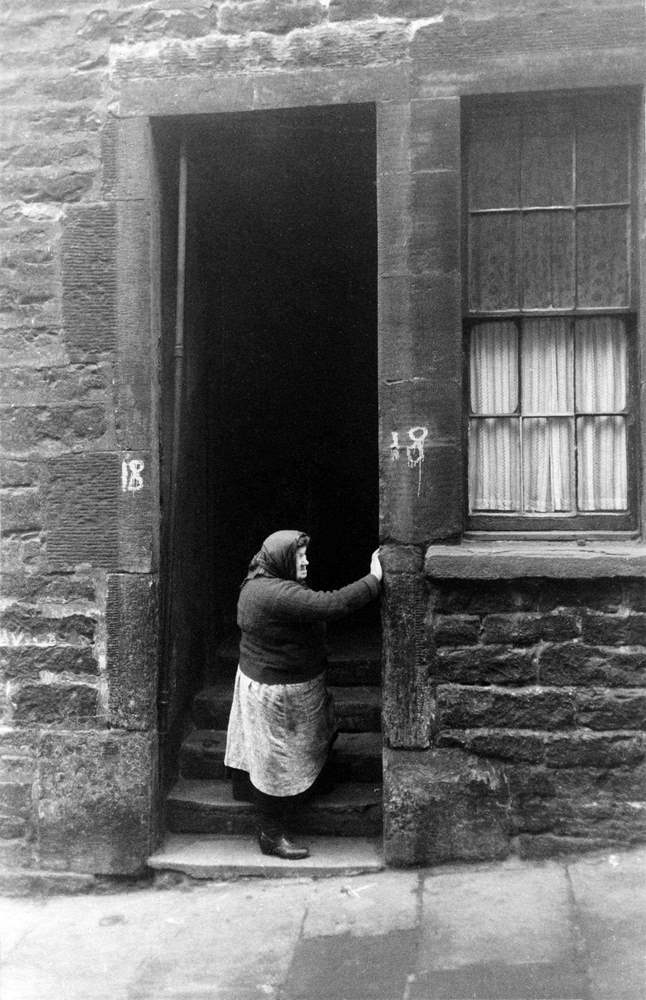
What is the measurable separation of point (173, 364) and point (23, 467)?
1008 mm

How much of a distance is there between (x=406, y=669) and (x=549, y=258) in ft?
7.40

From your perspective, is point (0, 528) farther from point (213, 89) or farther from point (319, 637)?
point (213, 89)

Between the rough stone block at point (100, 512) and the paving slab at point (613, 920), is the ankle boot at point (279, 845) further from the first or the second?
the rough stone block at point (100, 512)

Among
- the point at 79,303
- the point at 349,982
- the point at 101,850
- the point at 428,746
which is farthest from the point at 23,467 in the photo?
the point at 349,982

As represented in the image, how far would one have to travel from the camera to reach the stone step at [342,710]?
5.67 m

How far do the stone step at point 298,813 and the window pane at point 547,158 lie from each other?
333 cm

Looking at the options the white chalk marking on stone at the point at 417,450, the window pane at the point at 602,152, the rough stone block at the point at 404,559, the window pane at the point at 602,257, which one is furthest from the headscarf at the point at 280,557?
the window pane at the point at 602,152

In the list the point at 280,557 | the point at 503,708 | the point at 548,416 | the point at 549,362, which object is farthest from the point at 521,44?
the point at 503,708

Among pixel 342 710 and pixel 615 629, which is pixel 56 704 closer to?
pixel 342 710

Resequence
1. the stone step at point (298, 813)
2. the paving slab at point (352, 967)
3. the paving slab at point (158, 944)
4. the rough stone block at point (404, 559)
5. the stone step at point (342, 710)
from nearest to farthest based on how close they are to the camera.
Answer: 1. the paving slab at point (352, 967)
2. the paving slab at point (158, 944)
3. the rough stone block at point (404, 559)
4. the stone step at point (298, 813)
5. the stone step at point (342, 710)

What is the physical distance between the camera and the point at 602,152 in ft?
15.7

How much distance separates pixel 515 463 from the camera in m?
4.92

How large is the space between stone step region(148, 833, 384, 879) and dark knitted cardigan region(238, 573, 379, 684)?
3.00 ft

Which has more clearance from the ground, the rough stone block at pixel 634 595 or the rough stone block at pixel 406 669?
the rough stone block at pixel 634 595
